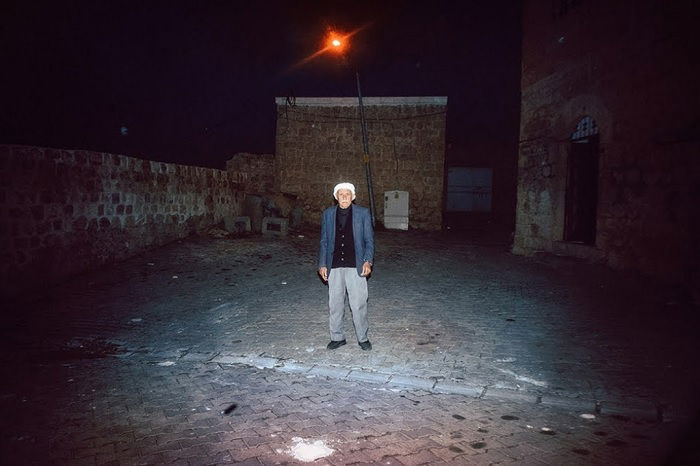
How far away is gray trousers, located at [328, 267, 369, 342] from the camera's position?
4816 mm

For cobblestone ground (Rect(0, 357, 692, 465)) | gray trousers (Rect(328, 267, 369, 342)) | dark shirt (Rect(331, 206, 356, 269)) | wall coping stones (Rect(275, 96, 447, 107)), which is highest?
wall coping stones (Rect(275, 96, 447, 107))

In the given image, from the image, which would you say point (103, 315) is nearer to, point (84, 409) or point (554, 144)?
point (84, 409)

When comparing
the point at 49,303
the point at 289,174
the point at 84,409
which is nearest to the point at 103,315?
the point at 49,303

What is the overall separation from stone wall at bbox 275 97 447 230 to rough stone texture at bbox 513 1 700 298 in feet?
26.9

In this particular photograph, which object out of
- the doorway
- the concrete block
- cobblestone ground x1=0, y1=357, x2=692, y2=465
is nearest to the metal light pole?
the concrete block

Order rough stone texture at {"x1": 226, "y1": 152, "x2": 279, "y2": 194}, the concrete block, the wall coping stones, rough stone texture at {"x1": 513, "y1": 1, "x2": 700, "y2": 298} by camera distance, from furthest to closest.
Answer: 1. rough stone texture at {"x1": 226, "y1": 152, "x2": 279, "y2": 194}
2. the wall coping stones
3. the concrete block
4. rough stone texture at {"x1": 513, "y1": 1, "x2": 700, "y2": 298}

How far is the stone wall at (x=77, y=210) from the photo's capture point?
22.0ft

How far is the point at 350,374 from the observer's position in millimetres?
4176

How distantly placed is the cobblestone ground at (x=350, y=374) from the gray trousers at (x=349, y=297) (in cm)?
27

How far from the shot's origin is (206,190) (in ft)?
45.4

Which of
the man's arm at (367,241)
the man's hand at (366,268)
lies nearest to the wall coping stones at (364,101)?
the man's arm at (367,241)

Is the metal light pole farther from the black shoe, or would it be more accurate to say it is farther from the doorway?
the black shoe

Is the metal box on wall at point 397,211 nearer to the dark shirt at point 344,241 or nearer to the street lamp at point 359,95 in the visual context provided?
the street lamp at point 359,95

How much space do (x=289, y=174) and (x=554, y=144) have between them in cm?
1271
